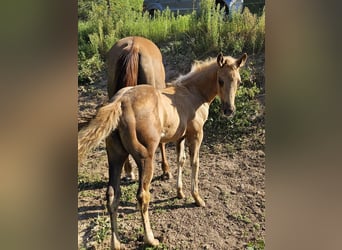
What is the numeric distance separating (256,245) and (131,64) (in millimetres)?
1620

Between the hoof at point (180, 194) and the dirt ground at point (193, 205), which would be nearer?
the dirt ground at point (193, 205)

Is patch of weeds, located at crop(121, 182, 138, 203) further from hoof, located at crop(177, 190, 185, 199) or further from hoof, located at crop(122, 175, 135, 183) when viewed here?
hoof, located at crop(177, 190, 185, 199)

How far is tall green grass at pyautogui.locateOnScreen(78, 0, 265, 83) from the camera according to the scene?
98.6 inches

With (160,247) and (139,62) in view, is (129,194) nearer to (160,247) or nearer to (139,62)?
(160,247)

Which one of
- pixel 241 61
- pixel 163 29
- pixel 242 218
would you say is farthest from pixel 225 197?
pixel 163 29

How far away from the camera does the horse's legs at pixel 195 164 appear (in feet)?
8.74

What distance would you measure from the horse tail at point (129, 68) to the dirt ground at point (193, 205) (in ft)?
0.56

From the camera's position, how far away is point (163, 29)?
2.69 m

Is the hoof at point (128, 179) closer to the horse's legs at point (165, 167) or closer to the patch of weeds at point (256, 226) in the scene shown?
the horse's legs at point (165, 167)

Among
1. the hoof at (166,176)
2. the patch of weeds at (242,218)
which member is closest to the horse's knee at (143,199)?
the hoof at (166,176)

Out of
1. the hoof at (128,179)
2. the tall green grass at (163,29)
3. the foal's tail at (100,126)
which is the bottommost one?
the hoof at (128,179)

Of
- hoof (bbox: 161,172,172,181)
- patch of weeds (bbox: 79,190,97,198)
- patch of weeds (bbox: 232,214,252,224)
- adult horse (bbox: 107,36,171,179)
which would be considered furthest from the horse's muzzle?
patch of weeds (bbox: 79,190,97,198)
